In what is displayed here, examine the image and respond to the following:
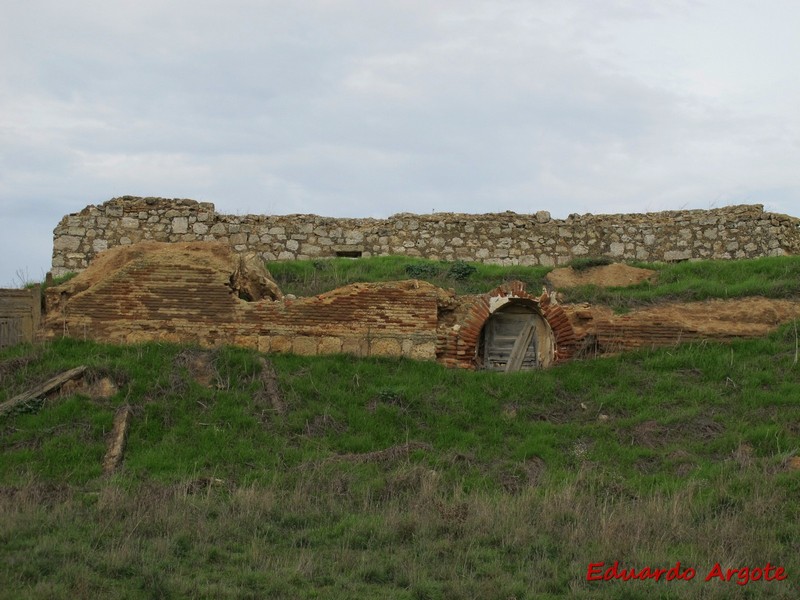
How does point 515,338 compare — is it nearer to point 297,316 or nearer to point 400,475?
point 297,316

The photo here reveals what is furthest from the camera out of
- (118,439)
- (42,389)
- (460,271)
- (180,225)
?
(180,225)

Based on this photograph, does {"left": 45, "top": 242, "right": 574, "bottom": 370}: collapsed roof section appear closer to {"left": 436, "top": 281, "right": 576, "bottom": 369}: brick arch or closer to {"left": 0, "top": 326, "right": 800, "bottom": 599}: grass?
{"left": 436, "top": 281, "right": 576, "bottom": 369}: brick arch

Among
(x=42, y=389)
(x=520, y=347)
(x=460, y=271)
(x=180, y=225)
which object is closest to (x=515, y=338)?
(x=520, y=347)

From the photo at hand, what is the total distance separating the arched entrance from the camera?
50.5 feet

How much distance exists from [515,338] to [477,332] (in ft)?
2.59

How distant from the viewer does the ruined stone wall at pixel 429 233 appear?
62.5 ft

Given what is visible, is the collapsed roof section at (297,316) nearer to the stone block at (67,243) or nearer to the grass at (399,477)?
the grass at (399,477)

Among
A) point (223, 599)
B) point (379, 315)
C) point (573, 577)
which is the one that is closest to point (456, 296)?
point (379, 315)

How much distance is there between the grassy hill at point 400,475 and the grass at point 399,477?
0.10 feet

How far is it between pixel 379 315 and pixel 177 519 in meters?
6.18

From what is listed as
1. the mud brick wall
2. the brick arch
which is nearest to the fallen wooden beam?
the mud brick wall

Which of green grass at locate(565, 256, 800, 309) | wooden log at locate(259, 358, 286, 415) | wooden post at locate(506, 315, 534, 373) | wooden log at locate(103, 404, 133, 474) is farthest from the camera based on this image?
green grass at locate(565, 256, 800, 309)

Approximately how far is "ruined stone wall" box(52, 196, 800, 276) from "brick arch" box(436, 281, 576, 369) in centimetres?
378

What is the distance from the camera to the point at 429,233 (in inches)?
760
